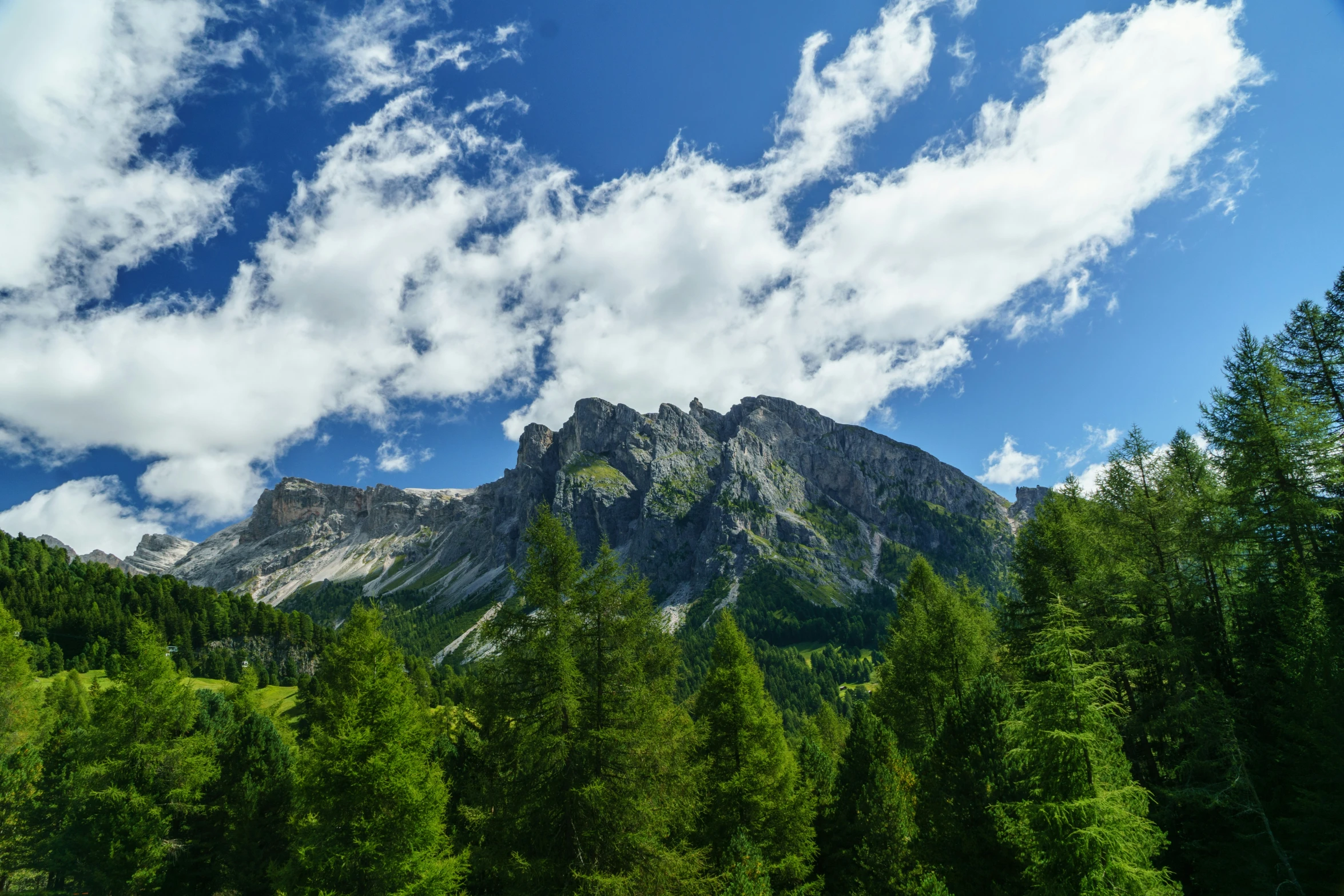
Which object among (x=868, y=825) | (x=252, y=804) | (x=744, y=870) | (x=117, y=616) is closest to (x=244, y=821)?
(x=252, y=804)

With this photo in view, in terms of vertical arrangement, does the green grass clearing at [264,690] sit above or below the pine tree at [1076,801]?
above

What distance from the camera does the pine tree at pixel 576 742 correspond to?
52.4ft

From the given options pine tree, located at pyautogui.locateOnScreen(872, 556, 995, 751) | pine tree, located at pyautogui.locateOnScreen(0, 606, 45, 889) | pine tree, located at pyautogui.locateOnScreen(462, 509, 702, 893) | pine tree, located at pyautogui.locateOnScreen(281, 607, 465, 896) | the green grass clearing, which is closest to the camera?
pine tree, located at pyautogui.locateOnScreen(462, 509, 702, 893)

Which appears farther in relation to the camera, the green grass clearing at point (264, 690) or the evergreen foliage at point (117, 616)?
the evergreen foliage at point (117, 616)

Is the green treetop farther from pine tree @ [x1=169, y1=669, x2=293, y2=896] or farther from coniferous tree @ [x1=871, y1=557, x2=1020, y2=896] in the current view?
pine tree @ [x1=169, y1=669, x2=293, y2=896]

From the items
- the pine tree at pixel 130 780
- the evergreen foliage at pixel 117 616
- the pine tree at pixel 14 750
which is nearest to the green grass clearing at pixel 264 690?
the evergreen foliage at pixel 117 616

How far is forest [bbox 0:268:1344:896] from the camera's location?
1608 centimetres

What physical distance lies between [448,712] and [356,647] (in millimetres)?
30790

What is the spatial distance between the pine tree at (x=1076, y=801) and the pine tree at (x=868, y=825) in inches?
353

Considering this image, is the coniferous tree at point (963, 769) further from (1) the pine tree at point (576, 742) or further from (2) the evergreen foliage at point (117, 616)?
(2) the evergreen foliage at point (117, 616)

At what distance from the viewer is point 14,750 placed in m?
32.8

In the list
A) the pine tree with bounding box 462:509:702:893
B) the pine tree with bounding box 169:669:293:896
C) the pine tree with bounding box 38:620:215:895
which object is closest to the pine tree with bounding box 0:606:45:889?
the pine tree with bounding box 38:620:215:895

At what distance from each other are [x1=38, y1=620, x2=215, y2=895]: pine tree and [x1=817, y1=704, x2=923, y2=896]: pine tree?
92.7 feet

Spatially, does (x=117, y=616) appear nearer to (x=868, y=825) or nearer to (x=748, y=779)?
(x=748, y=779)
